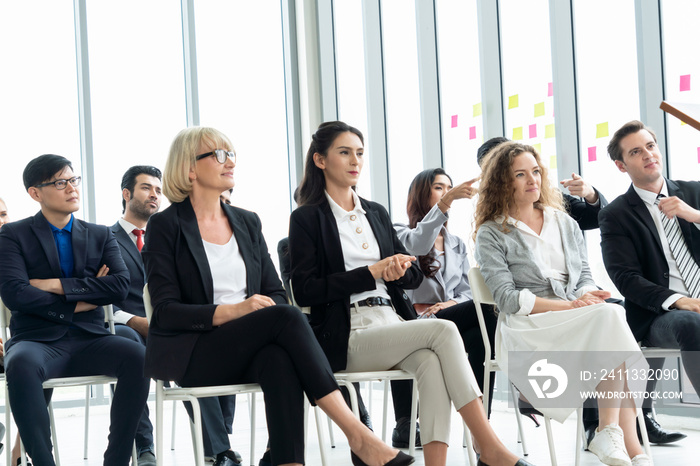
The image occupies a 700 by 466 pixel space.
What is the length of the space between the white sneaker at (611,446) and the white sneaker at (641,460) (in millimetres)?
75

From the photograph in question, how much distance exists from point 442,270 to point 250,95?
3.74 m

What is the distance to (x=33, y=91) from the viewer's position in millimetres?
6434

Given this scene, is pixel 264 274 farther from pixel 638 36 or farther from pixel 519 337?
pixel 638 36

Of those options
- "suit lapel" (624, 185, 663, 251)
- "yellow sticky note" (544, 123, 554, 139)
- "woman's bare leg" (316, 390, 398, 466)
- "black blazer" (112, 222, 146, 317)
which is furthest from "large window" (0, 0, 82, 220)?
"suit lapel" (624, 185, 663, 251)

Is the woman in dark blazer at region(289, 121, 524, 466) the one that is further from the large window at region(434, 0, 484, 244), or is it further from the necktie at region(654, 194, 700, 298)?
the large window at region(434, 0, 484, 244)

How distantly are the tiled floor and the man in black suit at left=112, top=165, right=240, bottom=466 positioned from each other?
278mm

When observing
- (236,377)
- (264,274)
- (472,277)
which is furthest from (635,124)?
(236,377)

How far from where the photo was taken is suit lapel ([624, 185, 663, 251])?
329 cm

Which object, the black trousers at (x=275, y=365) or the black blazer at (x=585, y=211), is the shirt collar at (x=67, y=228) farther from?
the black blazer at (x=585, y=211)

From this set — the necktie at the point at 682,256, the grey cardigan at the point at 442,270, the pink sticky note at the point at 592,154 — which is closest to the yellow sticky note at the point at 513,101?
the pink sticky note at the point at 592,154

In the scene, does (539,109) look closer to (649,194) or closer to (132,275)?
(649,194)

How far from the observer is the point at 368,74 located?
6.67 m

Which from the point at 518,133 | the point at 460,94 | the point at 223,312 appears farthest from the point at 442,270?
the point at 460,94

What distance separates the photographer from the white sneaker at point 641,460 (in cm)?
258
